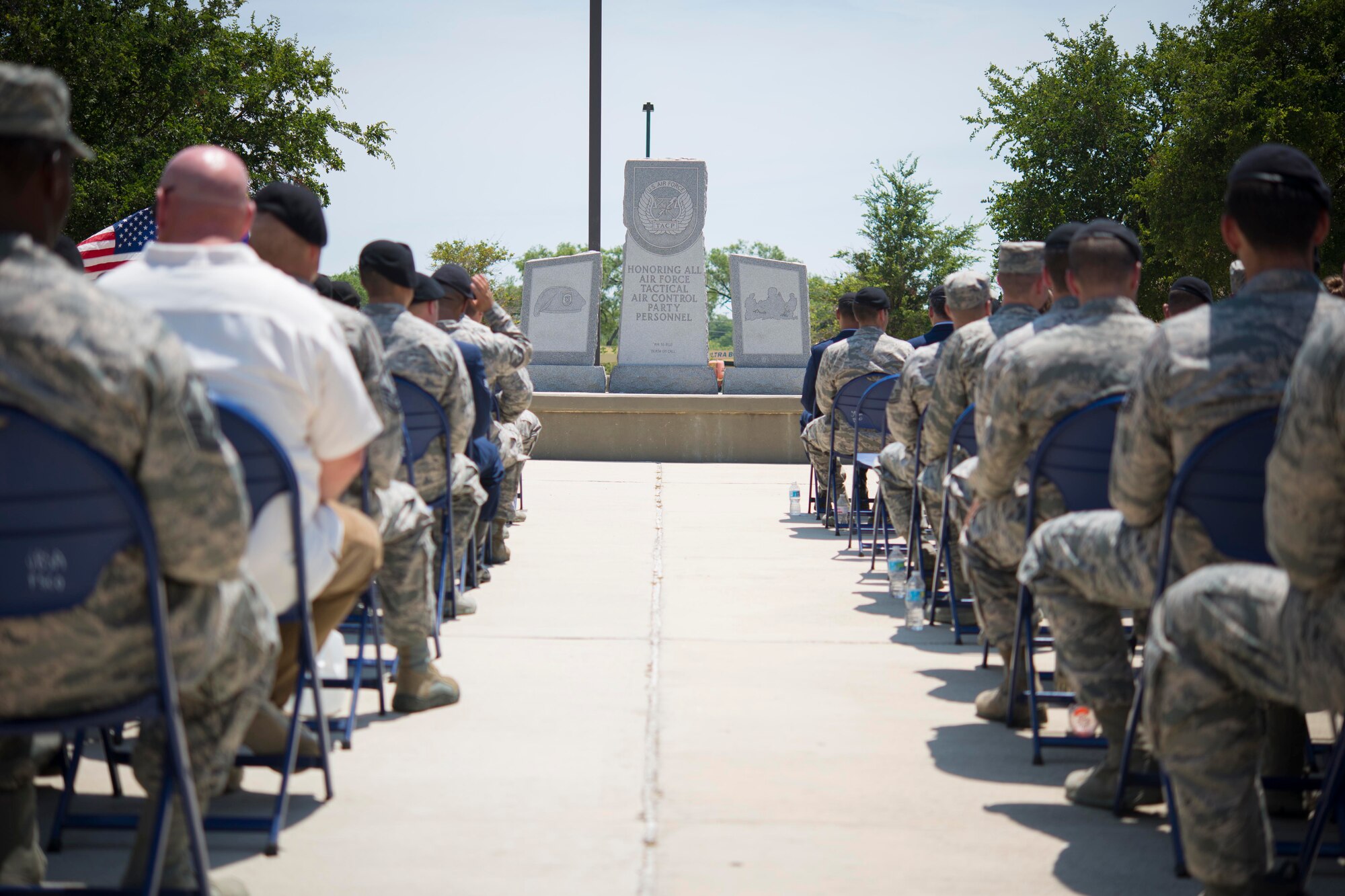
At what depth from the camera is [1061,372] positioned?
13.3ft

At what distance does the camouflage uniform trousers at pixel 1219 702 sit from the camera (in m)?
2.55

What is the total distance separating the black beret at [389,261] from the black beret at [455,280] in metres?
1.78

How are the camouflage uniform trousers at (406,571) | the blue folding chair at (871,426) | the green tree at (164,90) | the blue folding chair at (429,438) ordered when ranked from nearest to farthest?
the camouflage uniform trousers at (406,571) < the blue folding chair at (429,438) < the blue folding chair at (871,426) < the green tree at (164,90)

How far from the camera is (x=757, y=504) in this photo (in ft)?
37.5

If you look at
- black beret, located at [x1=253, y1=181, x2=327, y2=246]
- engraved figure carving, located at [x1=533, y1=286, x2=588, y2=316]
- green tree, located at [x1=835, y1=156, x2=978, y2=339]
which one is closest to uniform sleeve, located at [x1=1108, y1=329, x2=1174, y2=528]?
black beret, located at [x1=253, y1=181, x2=327, y2=246]

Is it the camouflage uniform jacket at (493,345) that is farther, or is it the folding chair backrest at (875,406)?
the folding chair backrest at (875,406)

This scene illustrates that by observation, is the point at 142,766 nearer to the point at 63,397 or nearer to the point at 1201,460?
the point at 63,397

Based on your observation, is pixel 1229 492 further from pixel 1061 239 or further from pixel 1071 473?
pixel 1061 239

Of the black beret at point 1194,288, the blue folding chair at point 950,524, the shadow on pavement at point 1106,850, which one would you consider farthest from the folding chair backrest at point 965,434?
the black beret at point 1194,288

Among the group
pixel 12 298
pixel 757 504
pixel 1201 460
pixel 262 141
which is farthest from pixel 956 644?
pixel 262 141

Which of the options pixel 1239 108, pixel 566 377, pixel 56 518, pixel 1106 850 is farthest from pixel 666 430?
pixel 1239 108

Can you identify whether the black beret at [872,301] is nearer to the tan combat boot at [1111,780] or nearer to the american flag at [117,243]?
the tan combat boot at [1111,780]

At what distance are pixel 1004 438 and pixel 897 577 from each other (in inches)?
117

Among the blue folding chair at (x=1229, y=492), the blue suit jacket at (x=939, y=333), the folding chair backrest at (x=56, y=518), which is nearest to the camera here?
the folding chair backrest at (x=56, y=518)
